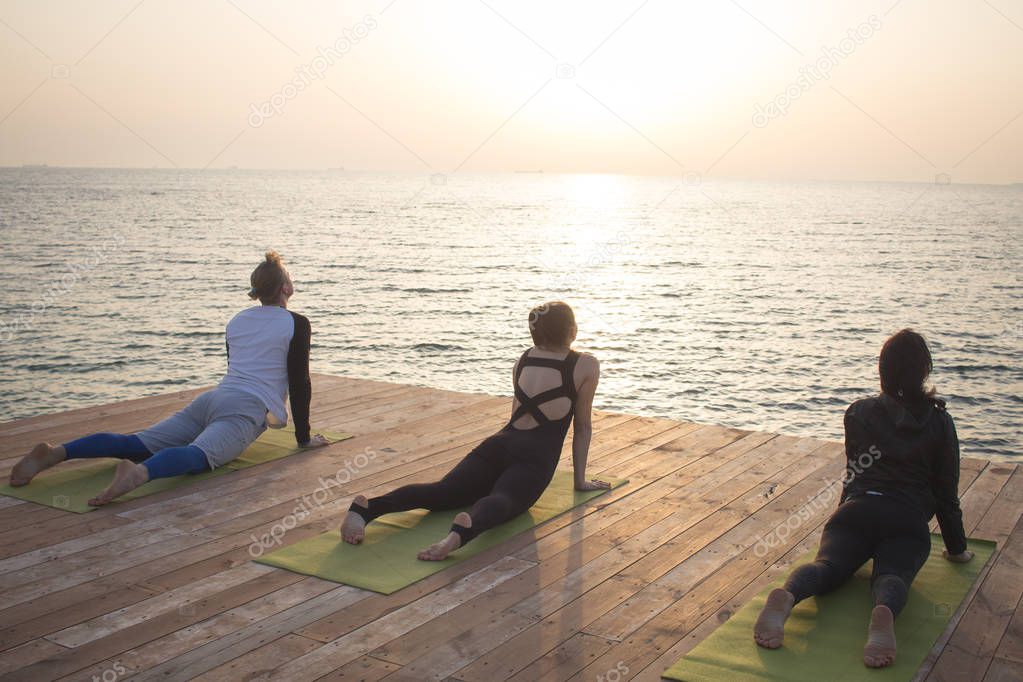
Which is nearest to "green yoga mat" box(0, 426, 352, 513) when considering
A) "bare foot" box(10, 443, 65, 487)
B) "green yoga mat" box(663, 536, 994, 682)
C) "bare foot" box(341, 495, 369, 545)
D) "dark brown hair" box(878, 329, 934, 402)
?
"bare foot" box(10, 443, 65, 487)

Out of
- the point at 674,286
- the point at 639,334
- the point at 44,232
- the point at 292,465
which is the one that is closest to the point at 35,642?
the point at 292,465

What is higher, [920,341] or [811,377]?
[920,341]

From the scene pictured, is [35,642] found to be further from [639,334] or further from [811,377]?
[639,334]

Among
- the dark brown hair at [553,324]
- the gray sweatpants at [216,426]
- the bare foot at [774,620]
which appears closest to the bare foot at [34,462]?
the gray sweatpants at [216,426]

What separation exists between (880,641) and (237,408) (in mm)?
3290

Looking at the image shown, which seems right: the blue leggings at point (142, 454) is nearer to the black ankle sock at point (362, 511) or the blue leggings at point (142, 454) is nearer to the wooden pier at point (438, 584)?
the wooden pier at point (438, 584)

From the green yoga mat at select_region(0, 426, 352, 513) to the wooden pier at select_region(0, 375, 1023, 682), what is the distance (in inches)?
3.5

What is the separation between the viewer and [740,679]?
2.66 metres

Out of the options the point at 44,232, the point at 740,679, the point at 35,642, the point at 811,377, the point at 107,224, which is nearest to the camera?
the point at 740,679

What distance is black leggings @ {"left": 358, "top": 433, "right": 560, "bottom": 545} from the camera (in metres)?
3.81

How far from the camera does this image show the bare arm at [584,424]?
13.6 ft

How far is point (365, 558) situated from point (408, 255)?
3402cm

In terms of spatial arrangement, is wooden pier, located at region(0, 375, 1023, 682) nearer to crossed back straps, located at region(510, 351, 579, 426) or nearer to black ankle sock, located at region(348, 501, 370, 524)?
black ankle sock, located at region(348, 501, 370, 524)

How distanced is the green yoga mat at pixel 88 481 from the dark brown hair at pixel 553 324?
1858 millimetres
